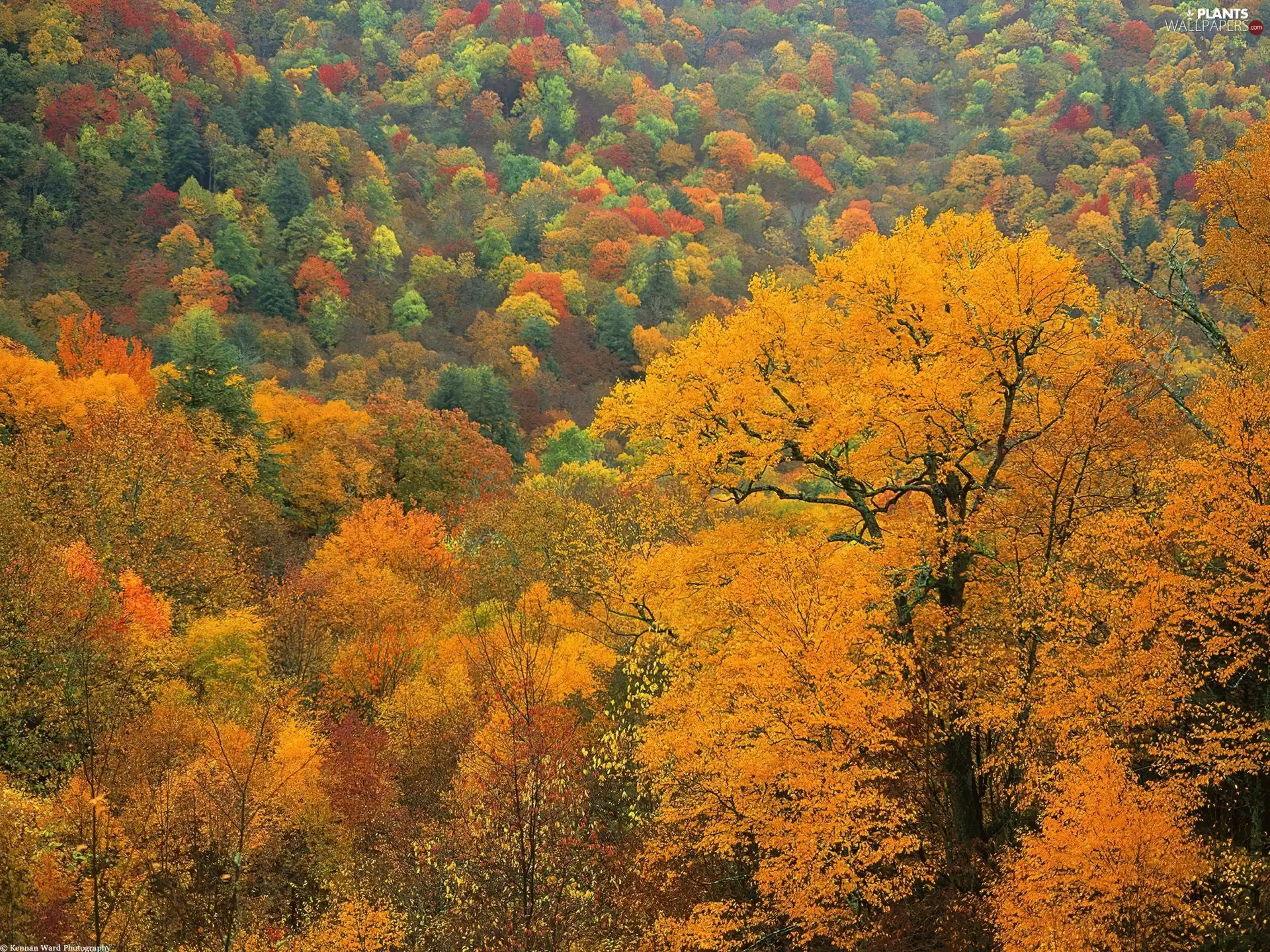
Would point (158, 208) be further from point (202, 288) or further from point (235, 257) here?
point (202, 288)

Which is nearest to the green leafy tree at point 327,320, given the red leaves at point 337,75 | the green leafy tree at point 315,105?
the green leafy tree at point 315,105

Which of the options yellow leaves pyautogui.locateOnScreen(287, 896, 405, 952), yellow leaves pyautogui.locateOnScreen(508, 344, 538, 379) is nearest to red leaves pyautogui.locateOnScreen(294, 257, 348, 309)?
yellow leaves pyautogui.locateOnScreen(508, 344, 538, 379)

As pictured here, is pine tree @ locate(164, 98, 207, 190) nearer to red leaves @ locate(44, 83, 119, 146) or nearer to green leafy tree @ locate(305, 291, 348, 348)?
red leaves @ locate(44, 83, 119, 146)

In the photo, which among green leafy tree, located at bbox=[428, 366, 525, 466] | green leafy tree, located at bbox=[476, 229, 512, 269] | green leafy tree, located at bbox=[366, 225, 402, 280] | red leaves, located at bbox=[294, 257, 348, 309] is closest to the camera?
green leafy tree, located at bbox=[428, 366, 525, 466]

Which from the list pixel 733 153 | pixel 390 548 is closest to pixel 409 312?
pixel 390 548

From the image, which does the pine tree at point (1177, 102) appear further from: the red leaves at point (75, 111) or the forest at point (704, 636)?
the red leaves at point (75, 111)

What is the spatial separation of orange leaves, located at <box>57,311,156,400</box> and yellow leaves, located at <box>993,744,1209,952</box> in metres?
42.9

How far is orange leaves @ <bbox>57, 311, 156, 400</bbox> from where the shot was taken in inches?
1950

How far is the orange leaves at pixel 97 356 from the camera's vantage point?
49531 millimetres

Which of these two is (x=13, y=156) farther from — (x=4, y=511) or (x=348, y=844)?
(x=348, y=844)

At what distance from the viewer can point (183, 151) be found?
87125mm

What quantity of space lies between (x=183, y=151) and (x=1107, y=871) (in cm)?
9229

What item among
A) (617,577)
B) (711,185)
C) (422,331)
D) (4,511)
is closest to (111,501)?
(4,511)

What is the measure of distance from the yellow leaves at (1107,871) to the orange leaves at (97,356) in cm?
4289
